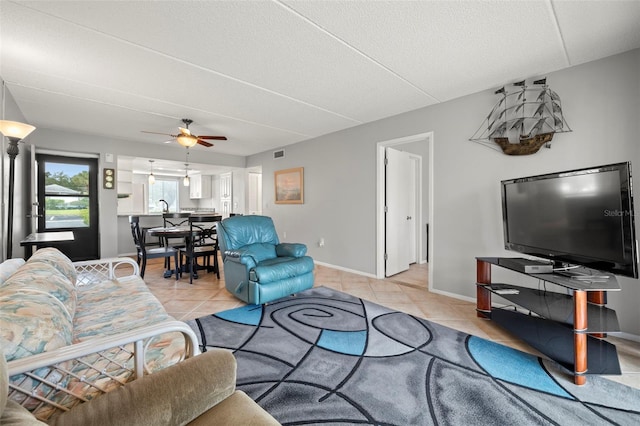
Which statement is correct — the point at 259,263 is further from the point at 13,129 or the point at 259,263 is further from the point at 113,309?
the point at 13,129

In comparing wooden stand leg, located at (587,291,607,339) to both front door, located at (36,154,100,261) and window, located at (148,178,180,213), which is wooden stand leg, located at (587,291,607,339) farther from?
window, located at (148,178,180,213)

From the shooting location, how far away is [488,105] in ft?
9.73

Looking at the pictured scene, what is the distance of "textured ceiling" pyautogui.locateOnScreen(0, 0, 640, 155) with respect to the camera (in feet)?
5.85

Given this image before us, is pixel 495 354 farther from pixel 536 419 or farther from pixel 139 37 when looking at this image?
pixel 139 37

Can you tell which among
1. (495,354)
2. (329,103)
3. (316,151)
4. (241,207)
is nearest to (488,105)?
(329,103)

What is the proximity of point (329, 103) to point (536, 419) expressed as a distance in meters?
3.32

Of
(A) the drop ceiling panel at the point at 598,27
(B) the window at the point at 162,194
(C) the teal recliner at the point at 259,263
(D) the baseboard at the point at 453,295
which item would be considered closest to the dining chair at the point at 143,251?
(C) the teal recliner at the point at 259,263

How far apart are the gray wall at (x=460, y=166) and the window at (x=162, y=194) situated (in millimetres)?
5810

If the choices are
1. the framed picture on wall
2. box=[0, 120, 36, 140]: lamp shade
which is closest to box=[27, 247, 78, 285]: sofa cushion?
box=[0, 120, 36, 140]: lamp shade

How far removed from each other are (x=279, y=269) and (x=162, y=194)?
8197 mm

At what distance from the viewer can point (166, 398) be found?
865 millimetres

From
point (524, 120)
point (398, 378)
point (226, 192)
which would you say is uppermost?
point (524, 120)

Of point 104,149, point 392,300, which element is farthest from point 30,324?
point 104,149

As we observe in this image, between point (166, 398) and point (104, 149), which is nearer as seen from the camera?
point (166, 398)
